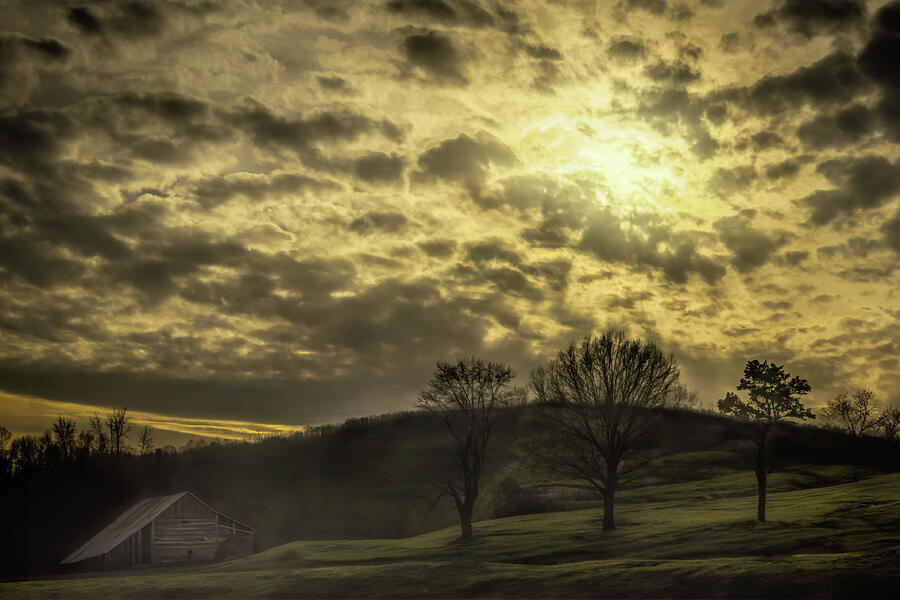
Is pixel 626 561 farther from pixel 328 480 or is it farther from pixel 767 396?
pixel 328 480

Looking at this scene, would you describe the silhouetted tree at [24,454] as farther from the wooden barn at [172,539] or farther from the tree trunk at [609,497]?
the tree trunk at [609,497]

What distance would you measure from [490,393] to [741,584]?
45.1 metres

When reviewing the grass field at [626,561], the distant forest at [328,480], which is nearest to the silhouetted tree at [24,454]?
the distant forest at [328,480]

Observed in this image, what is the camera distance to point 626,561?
193 feet

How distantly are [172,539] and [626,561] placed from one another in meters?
67.4

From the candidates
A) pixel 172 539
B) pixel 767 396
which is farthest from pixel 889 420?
pixel 172 539

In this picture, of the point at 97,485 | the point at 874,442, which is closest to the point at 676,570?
the point at 874,442

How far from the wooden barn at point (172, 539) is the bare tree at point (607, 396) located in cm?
4809

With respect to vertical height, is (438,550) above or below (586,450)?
below

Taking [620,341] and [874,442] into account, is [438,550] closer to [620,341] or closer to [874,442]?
[620,341]

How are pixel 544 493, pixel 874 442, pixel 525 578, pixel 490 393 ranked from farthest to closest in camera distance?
pixel 874 442, pixel 544 493, pixel 490 393, pixel 525 578

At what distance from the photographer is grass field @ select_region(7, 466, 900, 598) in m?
49.4

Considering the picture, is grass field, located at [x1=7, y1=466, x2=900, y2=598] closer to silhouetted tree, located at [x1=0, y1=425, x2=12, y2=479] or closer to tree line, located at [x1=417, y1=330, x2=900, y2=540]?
tree line, located at [x1=417, y1=330, x2=900, y2=540]

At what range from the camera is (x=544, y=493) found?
12081 cm
